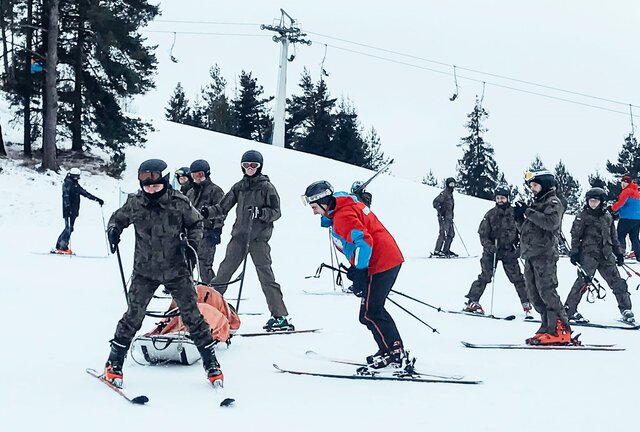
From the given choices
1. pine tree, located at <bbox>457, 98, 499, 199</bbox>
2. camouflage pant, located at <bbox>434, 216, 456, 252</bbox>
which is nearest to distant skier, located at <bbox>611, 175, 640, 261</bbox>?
camouflage pant, located at <bbox>434, 216, 456, 252</bbox>

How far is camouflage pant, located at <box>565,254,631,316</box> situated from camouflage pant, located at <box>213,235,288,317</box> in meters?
4.00

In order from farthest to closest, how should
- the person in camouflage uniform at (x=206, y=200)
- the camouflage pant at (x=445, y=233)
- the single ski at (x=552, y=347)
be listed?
the camouflage pant at (x=445, y=233)
the person in camouflage uniform at (x=206, y=200)
the single ski at (x=552, y=347)

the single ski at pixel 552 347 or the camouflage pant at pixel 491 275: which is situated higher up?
the camouflage pant at pixel 491 275

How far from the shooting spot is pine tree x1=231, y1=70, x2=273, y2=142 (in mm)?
56812

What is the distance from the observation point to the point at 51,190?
22.2 metres

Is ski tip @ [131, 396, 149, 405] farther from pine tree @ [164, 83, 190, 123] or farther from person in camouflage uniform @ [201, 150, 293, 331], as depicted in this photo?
pine tree @ [164, 83, 190, 123]

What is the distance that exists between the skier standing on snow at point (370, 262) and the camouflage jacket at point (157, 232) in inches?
43.8

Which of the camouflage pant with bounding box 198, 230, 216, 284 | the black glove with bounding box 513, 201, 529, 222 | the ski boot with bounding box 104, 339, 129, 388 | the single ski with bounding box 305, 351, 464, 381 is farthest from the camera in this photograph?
the camouflage pant with bounding box 198, 230, 216, 284

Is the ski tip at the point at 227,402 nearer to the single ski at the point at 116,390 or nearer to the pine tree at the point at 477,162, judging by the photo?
the single ski at the point at 116,390

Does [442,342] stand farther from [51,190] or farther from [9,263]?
[51,190]

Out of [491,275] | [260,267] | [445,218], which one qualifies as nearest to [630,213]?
[445,218]

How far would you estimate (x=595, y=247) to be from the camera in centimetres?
891

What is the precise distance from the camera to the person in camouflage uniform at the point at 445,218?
1777cm

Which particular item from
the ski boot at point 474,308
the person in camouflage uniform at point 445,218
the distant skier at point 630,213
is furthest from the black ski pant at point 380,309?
the person in camouflage uniform at point 445,218
